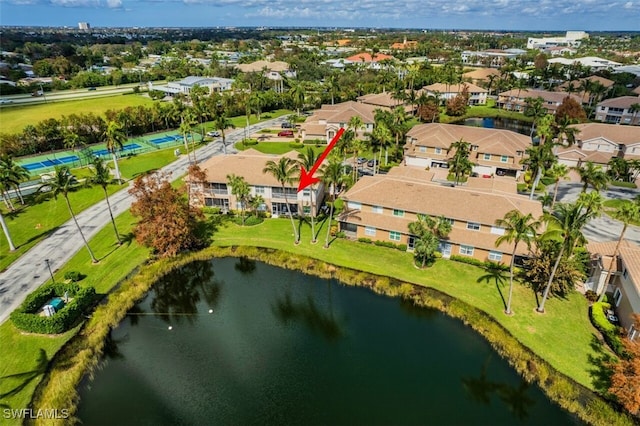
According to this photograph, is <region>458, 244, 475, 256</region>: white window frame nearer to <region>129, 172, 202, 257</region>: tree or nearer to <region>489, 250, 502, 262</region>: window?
<region>489, 250, 502, 262</region>: window

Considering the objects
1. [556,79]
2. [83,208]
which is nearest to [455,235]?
[83,208]

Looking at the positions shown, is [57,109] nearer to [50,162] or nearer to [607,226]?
[50,162]

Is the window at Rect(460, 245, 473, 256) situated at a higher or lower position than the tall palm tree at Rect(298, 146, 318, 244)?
lower

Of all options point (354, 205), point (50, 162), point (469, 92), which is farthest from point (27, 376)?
point (469, 92)

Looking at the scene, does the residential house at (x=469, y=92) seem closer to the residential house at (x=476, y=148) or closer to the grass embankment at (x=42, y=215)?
the residential house at (x=476, y=148)

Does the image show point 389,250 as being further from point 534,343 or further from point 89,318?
point 89,318

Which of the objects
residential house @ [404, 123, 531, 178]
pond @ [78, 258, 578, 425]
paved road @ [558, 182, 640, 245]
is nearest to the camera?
pond @ [78, 258, 578, 425]

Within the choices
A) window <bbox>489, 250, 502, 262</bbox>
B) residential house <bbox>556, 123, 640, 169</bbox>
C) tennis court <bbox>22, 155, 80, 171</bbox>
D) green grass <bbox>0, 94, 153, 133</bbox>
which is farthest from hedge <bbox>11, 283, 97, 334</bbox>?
residential house <bbox>556, 123, 640, 169</bbox>
